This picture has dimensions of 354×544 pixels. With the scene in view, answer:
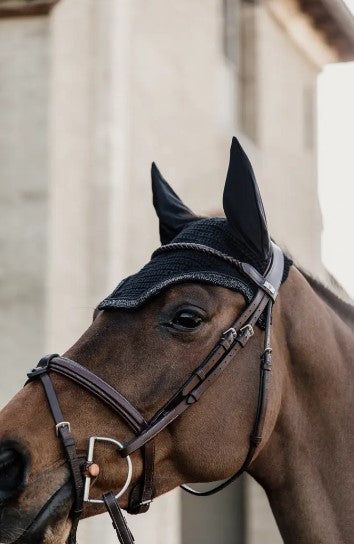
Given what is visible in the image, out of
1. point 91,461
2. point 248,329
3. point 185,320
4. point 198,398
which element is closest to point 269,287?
point 248,329

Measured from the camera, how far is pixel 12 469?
7.62 feet

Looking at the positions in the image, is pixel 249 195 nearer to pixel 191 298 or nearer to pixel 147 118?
pixel 191 298

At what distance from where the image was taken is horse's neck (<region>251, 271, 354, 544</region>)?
2.69 metres

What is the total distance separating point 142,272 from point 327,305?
2.15 feet

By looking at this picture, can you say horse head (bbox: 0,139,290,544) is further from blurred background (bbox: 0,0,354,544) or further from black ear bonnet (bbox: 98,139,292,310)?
blurred background (bbox: 0,0,354,544)

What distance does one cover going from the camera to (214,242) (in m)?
2.70

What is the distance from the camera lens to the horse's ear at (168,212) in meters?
2.99

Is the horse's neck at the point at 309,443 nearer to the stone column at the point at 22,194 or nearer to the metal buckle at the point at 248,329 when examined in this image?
the metal buckle at the point at 248,329

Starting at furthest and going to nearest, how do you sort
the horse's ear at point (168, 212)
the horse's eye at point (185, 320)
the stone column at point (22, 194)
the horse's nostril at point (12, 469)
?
1. the stone column at point (22, 194)
2. the horse's ear at point (168, 212)
3. the horse's eye at point (185, 320)
4. the horse's nostril at point (12, 469)

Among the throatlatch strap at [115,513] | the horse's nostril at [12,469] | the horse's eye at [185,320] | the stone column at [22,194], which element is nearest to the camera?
the horse's nostril at [12,469]

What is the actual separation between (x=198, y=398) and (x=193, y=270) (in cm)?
35

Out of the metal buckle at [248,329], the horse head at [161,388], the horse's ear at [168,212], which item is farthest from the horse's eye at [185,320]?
the horse's ear at [168,212]

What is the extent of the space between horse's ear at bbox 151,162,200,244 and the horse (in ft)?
0.61

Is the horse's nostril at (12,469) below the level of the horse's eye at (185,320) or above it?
below
